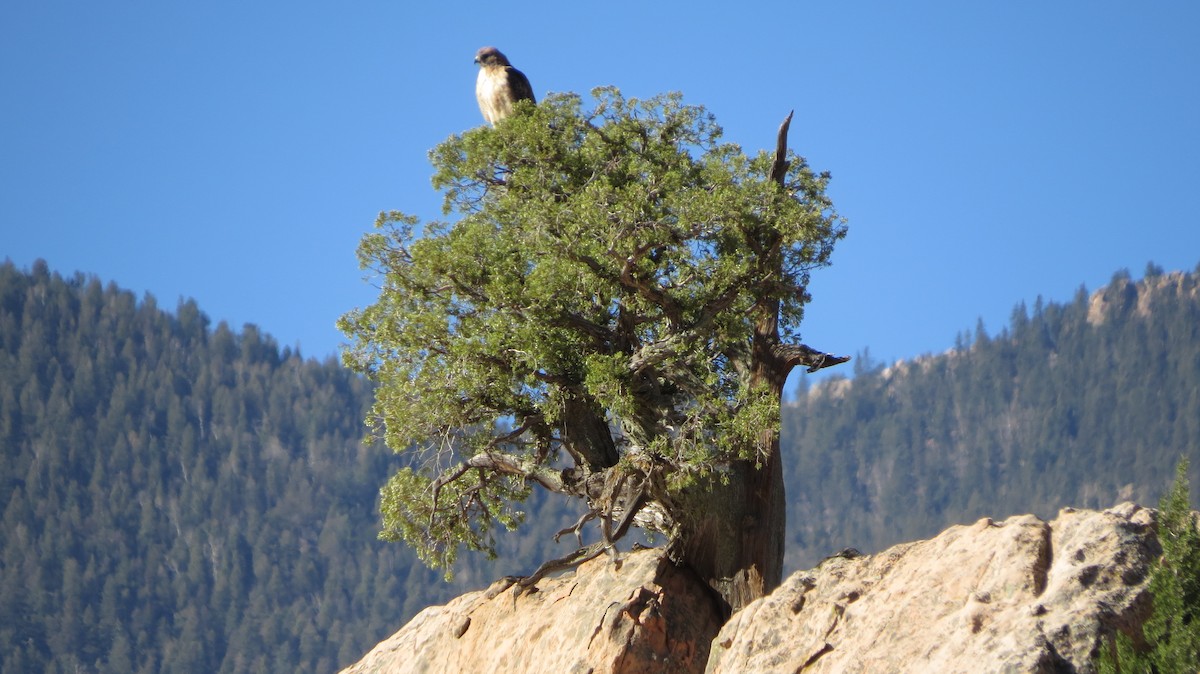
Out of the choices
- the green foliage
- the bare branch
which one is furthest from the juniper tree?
the green foliage

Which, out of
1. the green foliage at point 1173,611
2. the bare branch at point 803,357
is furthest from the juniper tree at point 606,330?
the green foliage at point 1173,611

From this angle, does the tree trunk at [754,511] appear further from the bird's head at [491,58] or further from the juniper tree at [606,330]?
the bird's head at [491,58]

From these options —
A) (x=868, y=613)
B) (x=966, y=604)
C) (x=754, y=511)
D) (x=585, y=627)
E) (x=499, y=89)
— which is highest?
(x=499, y=89)

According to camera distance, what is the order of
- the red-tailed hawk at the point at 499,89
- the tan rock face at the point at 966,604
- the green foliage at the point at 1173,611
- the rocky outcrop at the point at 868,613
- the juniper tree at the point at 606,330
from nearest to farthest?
the green foliage at the point at 1173,611 < the tan rock face at the point at 966,604 < the rocky outcrop at the point at 868,613 < the juniper tree at the point at 606,330 < the red-tailed hawk at the point at 499,89

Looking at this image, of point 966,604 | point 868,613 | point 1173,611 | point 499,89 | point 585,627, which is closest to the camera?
point 1173,611

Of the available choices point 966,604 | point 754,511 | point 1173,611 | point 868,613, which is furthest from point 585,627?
point 1173,611

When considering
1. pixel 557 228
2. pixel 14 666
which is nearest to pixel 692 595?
pixel 557 228

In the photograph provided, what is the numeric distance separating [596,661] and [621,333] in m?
4.43

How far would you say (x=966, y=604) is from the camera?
17.3m

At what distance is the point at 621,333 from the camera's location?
22.5 m

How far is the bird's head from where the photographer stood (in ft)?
86.0

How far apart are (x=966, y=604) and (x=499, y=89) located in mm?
11846

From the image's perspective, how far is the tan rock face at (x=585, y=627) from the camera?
70.7ft

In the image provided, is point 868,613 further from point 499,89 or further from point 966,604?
point 499,89
